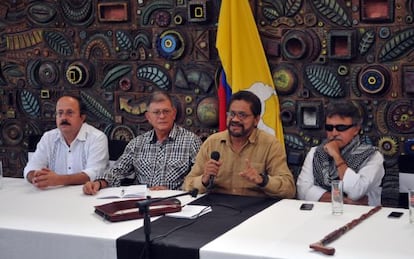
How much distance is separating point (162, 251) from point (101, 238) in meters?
0.29

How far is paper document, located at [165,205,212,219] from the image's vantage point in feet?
11.2

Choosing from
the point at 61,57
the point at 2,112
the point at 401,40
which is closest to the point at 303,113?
the point at 401,40

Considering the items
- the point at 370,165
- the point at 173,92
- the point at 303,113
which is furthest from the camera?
the point at 173,92

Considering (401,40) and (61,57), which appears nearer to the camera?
(401,40)

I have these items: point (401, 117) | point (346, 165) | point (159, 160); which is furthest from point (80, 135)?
point (401, 117)

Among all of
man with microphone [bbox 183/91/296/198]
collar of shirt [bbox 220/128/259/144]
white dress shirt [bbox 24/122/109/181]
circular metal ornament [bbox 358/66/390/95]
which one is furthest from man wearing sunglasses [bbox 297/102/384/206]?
white dress shirt [bbox 24/122/109/181]

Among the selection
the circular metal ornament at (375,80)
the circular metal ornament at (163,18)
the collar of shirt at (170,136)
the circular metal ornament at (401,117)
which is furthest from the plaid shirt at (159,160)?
the circular metal ornament at (401,117)

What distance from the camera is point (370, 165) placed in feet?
13.0

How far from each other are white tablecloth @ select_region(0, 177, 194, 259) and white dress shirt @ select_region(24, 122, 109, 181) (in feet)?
2.47

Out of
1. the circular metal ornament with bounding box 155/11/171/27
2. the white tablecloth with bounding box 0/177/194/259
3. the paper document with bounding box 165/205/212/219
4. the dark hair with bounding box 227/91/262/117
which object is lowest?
the white tablecloth with bounding box 0/177/194/259

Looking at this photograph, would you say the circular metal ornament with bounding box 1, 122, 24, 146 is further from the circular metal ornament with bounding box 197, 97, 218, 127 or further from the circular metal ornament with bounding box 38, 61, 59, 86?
the circular metal ornament with bounding box 197, 97, 218, 127

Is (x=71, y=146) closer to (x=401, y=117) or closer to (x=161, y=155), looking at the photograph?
(x=161, y=155)

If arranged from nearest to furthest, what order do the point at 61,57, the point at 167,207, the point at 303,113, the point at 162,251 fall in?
the point at 162,251 < the point at 167,207 < the point at 303,113 < the point at 61,57

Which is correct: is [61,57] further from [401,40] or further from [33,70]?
[401,40]
